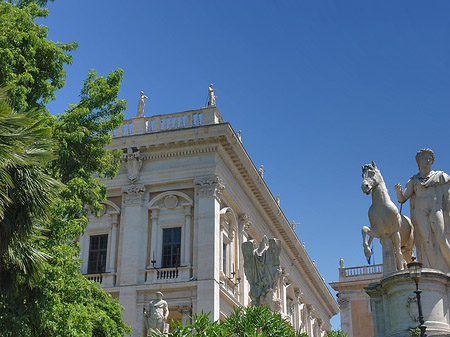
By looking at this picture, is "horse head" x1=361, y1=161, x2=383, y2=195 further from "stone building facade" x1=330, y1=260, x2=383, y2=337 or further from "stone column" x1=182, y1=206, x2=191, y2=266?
"stone building facade" x1=330, y1=260, x2=383, y2=337

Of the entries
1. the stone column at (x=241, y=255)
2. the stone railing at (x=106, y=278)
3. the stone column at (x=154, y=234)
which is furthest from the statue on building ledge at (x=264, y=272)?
the stone column at (x=241, y=255)

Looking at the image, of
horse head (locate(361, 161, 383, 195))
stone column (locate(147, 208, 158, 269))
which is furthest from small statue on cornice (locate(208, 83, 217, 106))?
horse head (locate(361, 161, 383, 195))

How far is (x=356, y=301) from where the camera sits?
48656mm

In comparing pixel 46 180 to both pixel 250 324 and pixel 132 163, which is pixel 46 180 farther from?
pixel 132 163

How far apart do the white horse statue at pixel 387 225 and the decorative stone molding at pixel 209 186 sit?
16273 mm

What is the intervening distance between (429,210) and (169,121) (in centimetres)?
1996

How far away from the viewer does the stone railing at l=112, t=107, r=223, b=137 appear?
30.5 metres

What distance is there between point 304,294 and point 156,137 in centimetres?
2258

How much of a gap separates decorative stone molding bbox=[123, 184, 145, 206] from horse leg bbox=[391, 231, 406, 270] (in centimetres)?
1869

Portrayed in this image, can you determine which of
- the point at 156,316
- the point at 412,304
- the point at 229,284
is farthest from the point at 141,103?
the point at 412,304

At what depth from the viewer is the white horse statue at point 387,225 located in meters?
12.5

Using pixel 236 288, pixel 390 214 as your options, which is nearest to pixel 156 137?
pixel 236 288

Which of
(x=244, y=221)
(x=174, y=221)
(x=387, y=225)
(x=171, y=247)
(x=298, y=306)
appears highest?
(x=244, y=221)

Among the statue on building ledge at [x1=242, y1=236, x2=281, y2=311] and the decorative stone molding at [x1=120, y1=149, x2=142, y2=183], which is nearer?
the statue on building ledge at [x1=242, y1=236, x2=281, y2=311]
